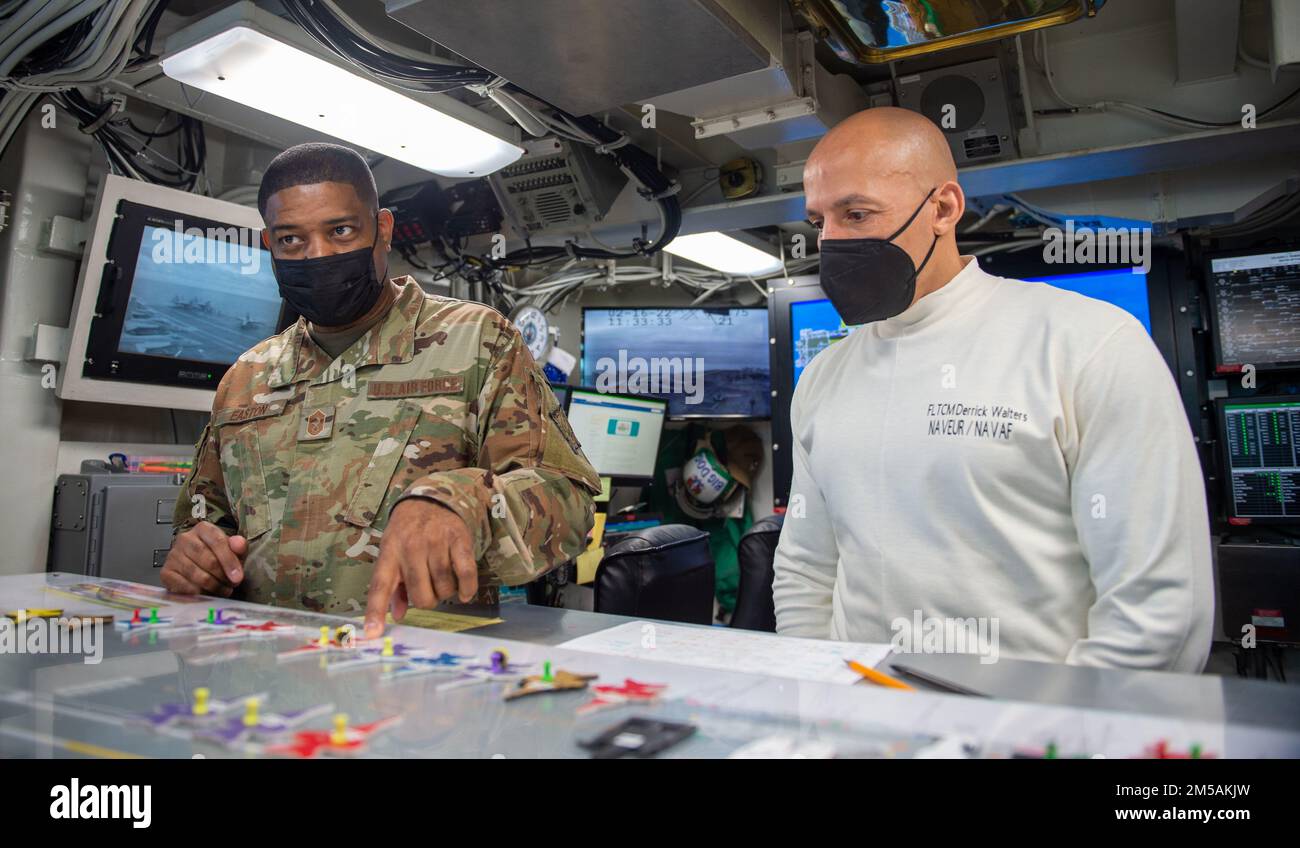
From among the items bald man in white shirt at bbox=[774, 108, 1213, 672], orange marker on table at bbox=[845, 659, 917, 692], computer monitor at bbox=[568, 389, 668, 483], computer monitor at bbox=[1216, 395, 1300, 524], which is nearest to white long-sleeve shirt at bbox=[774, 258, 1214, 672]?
bald man in white shirt at bbox=[774, 108, 1213, 672]

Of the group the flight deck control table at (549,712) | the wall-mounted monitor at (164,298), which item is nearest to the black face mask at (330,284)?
the flight deck control table at (549,712)

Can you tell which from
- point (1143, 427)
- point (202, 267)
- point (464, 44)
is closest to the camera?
point (1143, 427)

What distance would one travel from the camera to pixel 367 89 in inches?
102

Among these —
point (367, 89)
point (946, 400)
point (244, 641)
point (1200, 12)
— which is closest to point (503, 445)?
point (244, 641)

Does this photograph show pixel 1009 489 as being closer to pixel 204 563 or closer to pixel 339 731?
pixel 339 731

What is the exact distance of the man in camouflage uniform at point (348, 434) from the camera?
144 centimetres

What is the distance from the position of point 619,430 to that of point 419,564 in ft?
11.6

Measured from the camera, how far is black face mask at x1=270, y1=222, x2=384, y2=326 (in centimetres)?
158

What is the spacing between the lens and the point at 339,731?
0.64m

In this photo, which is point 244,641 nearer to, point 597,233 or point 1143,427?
point 1143,427

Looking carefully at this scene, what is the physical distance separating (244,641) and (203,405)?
7.96 feet

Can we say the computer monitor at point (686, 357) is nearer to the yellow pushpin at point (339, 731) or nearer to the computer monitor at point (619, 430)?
the computer monitor at point (619, 430)

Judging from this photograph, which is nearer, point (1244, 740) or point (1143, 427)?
point (1244, 740)

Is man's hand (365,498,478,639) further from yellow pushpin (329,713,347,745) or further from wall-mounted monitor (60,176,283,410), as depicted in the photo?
wall-mounted monitor (60,176,283,410)
